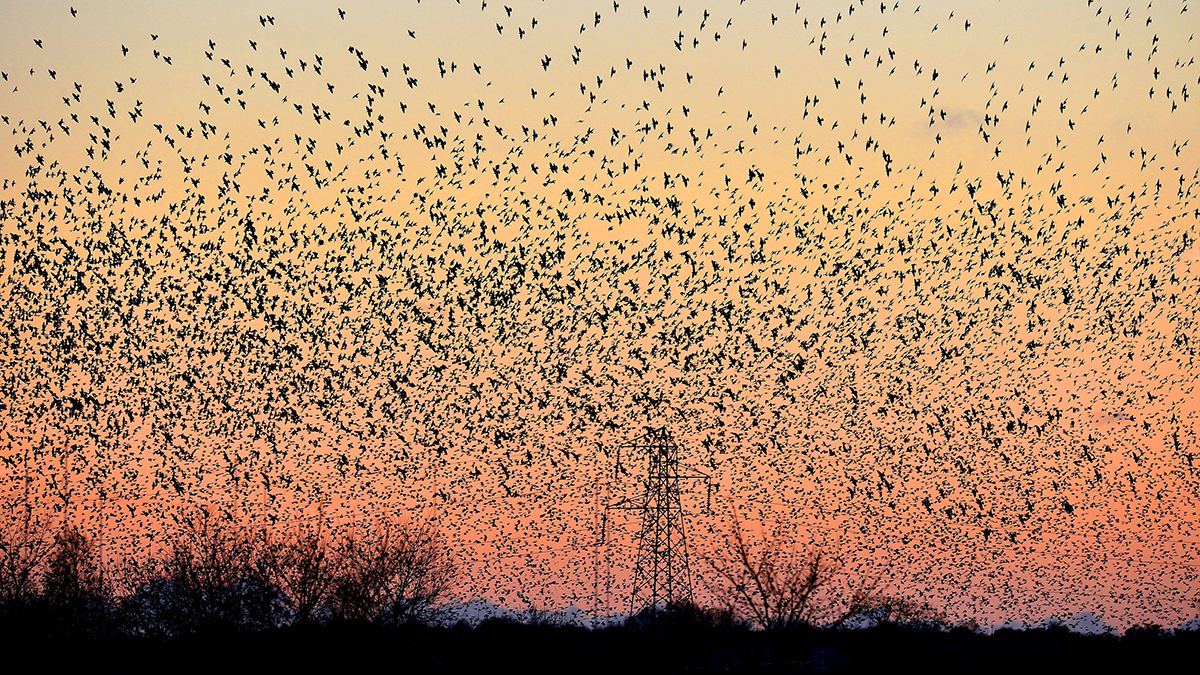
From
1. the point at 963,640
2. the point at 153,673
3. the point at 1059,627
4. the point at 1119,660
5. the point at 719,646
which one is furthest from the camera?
the point at 1059,627

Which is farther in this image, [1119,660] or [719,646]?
[719,646]

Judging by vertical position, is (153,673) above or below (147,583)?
below

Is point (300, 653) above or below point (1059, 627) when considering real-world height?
below

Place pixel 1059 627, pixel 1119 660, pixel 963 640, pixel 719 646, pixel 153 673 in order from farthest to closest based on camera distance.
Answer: pixel 1059 627
pixel 963 640
pixel 719 646
pixel 1119 660
pixel 153 673

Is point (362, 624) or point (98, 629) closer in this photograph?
point (98, 629)

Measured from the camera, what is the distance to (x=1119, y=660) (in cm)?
5984

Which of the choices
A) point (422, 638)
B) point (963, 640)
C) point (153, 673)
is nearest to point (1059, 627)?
point (963, 640)

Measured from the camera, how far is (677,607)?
221 feet

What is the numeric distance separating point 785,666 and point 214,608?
30608 millimetres

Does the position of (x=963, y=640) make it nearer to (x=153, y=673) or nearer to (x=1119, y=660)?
(x=1119, y=660)

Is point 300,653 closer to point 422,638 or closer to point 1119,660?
point 422,638

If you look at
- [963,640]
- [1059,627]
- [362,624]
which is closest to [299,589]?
[362,624]

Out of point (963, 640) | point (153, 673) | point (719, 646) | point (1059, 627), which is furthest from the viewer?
point (1059, 627)

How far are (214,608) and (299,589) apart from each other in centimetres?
565
